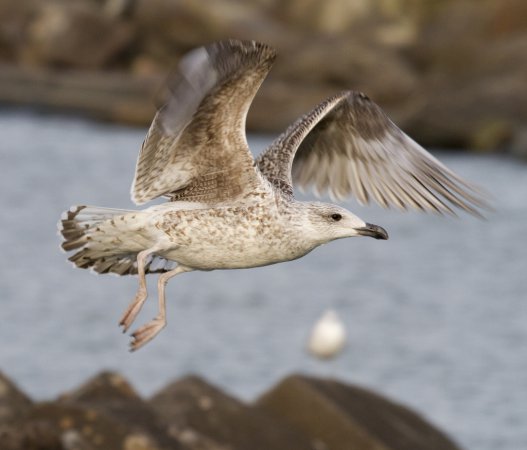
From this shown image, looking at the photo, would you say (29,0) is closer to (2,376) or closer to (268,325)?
(268,325)

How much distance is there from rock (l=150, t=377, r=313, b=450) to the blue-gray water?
16.1ft

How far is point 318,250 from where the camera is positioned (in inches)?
971

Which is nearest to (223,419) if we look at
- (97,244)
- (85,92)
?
(97,244)

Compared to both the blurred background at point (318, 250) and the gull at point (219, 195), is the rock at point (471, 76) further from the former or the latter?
the gull at point (219, 195)

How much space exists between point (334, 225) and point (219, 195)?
692 mm

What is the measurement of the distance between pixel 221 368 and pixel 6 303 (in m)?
4.62

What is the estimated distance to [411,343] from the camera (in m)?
19.5

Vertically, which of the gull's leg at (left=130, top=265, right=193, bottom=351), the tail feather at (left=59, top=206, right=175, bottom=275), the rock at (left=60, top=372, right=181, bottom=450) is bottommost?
the rock at (left=60, top=372, right=181, bottom=450)

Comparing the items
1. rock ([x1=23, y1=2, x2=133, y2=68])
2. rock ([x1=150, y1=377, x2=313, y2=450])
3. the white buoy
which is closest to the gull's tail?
rock ([x1=150, y1=377, x2=313, y2=450])

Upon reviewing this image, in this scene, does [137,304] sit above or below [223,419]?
above

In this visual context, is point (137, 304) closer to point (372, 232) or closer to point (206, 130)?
point (206, 130)

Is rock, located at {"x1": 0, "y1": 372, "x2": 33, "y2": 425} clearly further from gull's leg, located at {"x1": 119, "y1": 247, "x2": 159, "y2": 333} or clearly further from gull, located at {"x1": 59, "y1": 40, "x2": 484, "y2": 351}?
gull's leg, located at {"x1": 119, "y1": 247, "x2": 159, "y2": 333}

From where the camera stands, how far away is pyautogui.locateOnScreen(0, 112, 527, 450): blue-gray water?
Answer: 17062 millimetres

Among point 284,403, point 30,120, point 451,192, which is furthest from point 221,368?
point 30,120
